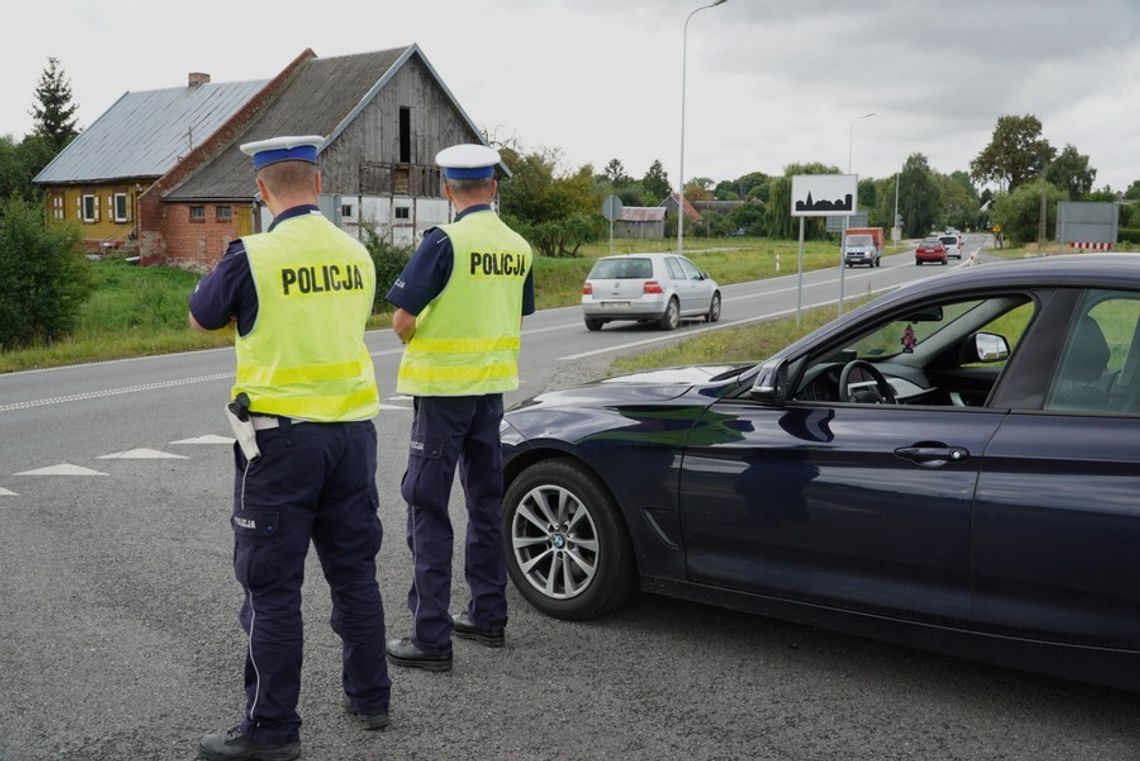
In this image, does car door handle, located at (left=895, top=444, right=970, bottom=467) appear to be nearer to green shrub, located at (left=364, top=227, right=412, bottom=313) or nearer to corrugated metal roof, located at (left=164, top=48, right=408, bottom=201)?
green shrub, located at (left=364, top=227, right=412, bottom=313)

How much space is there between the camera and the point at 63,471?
8.21 meters

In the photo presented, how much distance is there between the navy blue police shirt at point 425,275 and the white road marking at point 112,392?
890 centimetres

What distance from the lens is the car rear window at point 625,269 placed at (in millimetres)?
21984

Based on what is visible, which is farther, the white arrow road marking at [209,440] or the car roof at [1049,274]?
the white arrow road marking at [209,440]

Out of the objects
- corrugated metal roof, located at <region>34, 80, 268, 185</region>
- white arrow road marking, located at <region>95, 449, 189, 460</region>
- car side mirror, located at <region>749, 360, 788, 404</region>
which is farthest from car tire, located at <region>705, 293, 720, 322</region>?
corrugated metal roof, located at <region>34, 80, 268, 185</region>

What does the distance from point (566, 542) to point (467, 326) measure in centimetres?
107

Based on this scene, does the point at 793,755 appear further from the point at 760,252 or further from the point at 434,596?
the point at 760,252

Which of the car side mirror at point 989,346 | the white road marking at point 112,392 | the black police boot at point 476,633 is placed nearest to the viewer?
the black police boot at point 476,633

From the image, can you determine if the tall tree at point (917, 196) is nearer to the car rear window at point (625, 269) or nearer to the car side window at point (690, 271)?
the car side window at point (690, 271)

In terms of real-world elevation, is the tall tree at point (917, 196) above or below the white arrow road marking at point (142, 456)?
above

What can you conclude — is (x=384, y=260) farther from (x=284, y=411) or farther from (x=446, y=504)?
(x=284, y=411)

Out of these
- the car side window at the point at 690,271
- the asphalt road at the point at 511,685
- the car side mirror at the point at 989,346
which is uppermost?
the car side window at the point at 690,271

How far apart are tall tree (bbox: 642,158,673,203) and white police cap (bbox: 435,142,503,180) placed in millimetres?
151324

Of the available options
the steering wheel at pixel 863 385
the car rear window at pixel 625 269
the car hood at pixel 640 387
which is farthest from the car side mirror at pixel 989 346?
the car rear window at pixel 625 269
